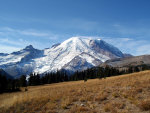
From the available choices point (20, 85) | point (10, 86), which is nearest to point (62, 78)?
point (20, 85)

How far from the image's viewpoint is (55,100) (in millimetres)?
11930

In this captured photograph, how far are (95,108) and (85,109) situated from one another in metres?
0.72

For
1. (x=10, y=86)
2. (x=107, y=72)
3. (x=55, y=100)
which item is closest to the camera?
(x=55, y=100)

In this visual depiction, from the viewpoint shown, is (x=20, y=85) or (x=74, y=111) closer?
(x=74, y=111)

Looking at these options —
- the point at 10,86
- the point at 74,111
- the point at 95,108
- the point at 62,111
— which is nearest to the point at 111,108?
the point at 95,108

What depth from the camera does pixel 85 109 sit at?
839 centimetres

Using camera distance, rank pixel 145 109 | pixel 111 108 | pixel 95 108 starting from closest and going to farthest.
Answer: pixel 145 109
pixel 111 108
pixel 95 108

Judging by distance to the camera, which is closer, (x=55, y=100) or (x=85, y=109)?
(x=85, y=109)

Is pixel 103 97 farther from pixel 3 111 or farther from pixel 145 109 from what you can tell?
pixel 3 111

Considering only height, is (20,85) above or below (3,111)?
below

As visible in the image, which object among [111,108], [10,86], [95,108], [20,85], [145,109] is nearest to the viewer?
[145,109]

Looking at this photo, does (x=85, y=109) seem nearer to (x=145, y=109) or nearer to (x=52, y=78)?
(x=145, y=109)

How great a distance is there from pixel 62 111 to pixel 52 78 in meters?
104

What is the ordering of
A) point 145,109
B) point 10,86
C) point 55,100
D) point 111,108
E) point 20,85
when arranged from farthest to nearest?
point 20,85 → point 10,86 → point 55,100 → point 111,108 → point 145,109
